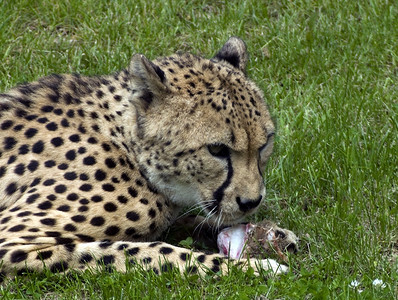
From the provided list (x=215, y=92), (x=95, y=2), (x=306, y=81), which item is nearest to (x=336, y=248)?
(x=215, y=92)

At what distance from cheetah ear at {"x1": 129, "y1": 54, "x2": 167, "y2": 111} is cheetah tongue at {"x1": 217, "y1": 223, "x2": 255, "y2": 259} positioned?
922 mm

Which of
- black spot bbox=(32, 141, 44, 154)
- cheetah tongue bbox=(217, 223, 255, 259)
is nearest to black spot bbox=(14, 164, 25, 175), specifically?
black spot bbox=(32, 141, 44, 154)

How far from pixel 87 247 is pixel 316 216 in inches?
59.7

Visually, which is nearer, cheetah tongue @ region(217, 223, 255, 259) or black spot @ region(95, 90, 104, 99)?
cheetah tongue @ region(217, 223, 255, 259)

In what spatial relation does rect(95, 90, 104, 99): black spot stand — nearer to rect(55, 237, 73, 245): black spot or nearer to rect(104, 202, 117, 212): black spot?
rect(104, 202, 117, 212): black spot

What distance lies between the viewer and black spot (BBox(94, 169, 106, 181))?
15.8 ft

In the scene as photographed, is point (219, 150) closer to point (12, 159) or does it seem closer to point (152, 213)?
point (152, 213)

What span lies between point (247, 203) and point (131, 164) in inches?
30.4

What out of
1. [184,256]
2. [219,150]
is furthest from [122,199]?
[219,150]

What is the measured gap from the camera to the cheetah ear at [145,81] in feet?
15.7

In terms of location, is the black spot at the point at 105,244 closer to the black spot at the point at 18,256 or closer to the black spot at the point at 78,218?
the black spot at the point at 78,218

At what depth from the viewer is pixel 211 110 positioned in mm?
4812

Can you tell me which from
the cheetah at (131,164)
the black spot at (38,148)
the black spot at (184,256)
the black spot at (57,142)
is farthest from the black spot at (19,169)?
the black spot at (184,256)

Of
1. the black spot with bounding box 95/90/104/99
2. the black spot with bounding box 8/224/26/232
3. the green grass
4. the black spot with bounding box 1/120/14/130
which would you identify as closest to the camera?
the green grass
